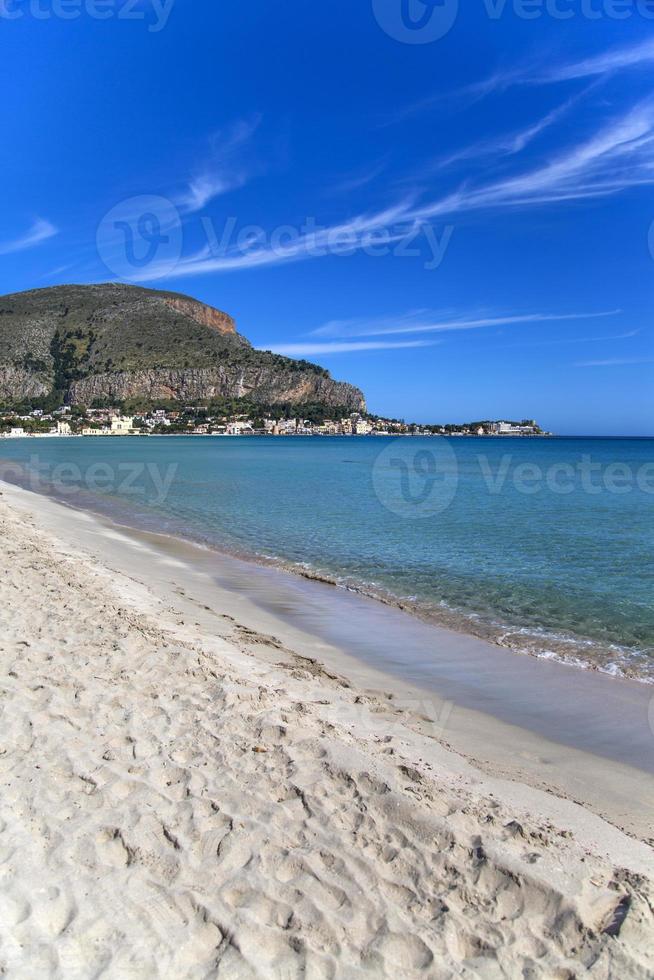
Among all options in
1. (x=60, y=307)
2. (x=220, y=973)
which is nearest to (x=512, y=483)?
(x=220, y=973)

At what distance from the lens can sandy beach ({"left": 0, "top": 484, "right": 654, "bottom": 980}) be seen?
9.72 feet

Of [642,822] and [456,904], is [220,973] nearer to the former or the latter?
[456,904]

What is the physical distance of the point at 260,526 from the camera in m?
20.2

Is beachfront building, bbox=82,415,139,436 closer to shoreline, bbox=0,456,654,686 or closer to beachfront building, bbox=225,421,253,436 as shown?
beachfront building, bbox=225,421,253,436

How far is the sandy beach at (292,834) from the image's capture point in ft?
9.72

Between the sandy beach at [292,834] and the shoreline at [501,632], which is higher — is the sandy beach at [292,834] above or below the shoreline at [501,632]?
above

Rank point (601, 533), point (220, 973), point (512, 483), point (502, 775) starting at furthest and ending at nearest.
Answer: point (512, 483) → point (601, 533) → point (502, 775) → point (220, 973)

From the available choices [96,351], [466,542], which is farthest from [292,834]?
[96,351]

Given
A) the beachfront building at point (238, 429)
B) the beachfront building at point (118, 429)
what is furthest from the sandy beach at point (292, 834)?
the beachfront building at point (238, 429)

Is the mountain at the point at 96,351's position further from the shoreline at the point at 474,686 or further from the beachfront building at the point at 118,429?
the shoreline at the point at 474,686

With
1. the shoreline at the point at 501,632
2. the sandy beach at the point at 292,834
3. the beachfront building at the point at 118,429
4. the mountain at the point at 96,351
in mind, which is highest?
the mountain at the point at 96,351

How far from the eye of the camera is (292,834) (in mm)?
3746

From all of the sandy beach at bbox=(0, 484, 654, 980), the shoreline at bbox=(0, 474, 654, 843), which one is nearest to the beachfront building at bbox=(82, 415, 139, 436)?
the shoreline at bbox=(0, 474, 654, 843)

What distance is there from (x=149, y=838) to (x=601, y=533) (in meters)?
18.3
